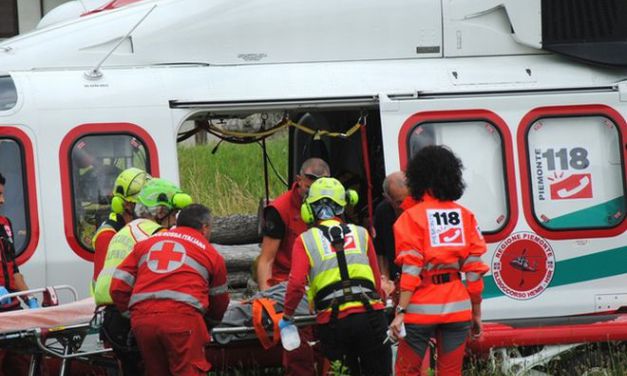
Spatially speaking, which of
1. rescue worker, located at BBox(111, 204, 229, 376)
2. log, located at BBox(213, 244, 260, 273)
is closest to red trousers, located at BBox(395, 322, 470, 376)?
rescue worker, located at BBox(111, 204, 229, 376)

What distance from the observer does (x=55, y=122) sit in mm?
9008

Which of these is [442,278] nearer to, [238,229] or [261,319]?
[261,319]

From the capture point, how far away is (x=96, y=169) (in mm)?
9109

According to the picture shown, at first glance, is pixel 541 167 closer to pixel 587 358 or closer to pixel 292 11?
pixel 587 358

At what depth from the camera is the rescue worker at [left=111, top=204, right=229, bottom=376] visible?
7.50 metres

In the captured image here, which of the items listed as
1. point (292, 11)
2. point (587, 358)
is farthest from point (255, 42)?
point (587, 358)

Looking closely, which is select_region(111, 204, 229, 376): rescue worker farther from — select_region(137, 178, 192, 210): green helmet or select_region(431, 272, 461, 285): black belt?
select_region(431, 272, 461, 285): black belt

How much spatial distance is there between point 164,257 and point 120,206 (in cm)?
91

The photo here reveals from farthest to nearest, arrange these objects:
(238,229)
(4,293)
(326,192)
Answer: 1. (238,229)
2. (4,293)
3. (326,192)

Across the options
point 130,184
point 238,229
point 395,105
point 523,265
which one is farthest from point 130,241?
point 238,229

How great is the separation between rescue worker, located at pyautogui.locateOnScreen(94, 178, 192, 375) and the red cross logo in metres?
0.34

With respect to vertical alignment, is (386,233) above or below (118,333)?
above

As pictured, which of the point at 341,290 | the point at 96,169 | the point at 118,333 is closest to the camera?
the point at 341,290

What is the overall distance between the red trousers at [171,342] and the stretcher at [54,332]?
2.01 feet
